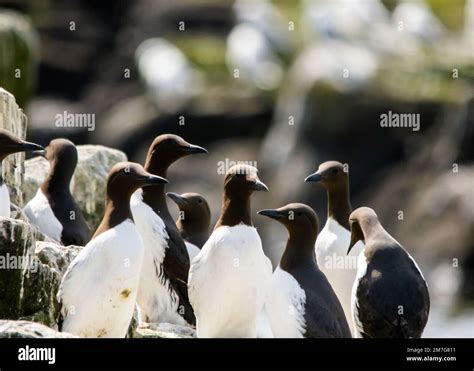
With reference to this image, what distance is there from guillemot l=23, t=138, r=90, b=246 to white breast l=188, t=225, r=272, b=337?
5.49ft

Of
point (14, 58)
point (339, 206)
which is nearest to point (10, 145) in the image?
point (339, 206)

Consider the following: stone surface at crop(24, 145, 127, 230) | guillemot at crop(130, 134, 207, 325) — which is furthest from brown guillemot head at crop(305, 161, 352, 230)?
stone surface at crop(24, 145, 127, 230)

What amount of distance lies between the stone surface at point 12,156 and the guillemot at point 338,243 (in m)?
2.32

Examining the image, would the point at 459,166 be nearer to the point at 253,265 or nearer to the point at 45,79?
the point at 45,79

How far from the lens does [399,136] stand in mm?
32250

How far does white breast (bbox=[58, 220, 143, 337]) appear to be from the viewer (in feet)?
30.8

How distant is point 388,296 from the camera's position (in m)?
9.95

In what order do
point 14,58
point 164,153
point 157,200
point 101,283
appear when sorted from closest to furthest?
point 101,283, point 157,200, point 164,153, point 14,58

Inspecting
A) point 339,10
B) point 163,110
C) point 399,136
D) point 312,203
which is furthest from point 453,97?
point 339,10

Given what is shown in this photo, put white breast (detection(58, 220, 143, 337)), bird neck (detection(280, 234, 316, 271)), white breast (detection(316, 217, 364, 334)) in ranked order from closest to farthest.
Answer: white breast (detection(58, 220, 143, 337))
bird neck (detection(280, 234, 316, 271))
white breast (detection(316, 217, 364, 334))

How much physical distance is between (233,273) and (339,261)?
1894 mm

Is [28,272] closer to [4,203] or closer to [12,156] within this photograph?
[4,203]

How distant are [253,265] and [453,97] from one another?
22500mm

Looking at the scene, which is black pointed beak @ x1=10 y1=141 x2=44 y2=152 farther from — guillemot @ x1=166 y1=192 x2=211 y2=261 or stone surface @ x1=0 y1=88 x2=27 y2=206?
guillemot @ x1=166 y1=192 x2=211 y2=261
